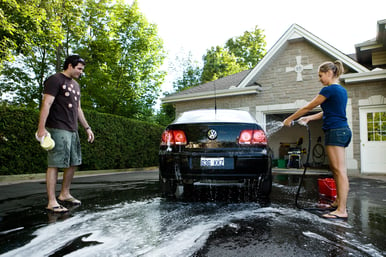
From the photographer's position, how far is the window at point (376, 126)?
971 centimetres

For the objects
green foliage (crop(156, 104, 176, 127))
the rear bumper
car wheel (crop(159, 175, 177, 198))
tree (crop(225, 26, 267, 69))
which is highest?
tree (crop(225, 26, 267, 69))

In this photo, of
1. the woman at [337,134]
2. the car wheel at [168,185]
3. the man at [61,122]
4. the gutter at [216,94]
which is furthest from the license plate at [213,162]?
the gutter at [216,94]

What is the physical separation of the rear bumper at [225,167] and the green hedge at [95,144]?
6284mm

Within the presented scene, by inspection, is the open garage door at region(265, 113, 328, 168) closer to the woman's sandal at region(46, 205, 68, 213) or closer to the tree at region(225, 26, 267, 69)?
the woman's sandal at region(46, 205, 68, 213)

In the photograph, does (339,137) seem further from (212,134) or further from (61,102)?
(61,102)

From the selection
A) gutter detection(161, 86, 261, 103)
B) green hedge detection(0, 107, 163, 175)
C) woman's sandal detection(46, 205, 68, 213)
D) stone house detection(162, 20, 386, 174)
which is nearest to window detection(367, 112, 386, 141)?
stone house detection(162, 20, 386, 174)

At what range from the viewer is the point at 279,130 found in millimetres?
17062

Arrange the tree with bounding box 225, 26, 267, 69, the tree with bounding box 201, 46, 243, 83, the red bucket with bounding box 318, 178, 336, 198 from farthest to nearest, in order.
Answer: the tree with bounding box 225, 26, 267, 69 → the tree with bounding box 201, 46, 243, 83 → the red bucket with bounding box 318, 178, 336, 198

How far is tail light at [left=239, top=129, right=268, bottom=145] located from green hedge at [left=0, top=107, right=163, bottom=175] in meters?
6.94

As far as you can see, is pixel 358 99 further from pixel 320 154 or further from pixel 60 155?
pixel 60 155

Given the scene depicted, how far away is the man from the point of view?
340cm

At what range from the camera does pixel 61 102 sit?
357 cm

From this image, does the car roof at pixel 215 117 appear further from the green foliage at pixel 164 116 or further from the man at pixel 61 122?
the green foliage at pixel 164 116

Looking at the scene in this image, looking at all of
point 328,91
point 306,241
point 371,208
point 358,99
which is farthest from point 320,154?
point 306,241
